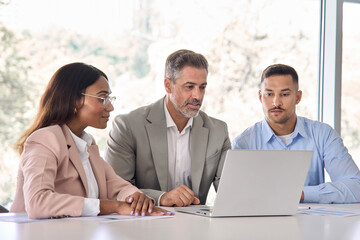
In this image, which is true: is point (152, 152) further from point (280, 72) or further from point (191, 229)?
point (191, 229)

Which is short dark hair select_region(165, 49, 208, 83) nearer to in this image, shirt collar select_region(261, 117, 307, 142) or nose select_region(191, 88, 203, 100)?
nose select_region(191, 88, 203, 100)

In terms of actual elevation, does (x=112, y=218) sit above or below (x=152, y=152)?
below

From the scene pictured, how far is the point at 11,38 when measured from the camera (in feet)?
12.6

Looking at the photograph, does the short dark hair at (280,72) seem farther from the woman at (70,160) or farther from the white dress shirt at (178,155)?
the woman at (70,160)

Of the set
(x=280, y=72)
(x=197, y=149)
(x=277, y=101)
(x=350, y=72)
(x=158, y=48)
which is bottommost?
(x=197, y=149)

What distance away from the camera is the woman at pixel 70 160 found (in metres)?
1.86

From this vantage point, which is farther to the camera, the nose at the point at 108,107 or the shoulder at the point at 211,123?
the shoulder at the point at 211,123

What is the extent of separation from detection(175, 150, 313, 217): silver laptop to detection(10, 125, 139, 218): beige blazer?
21.0 inches

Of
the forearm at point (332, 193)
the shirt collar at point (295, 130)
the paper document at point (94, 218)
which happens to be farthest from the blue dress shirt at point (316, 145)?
the paper document at point (94, 218)

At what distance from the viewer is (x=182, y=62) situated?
3.15 m

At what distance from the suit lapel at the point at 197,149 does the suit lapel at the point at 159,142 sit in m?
0.17

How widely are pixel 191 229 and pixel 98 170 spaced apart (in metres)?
0.85

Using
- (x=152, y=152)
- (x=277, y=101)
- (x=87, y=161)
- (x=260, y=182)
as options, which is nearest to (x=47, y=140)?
(x=87, y=161)

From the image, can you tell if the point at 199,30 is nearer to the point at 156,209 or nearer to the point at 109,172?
the point at 109,172
